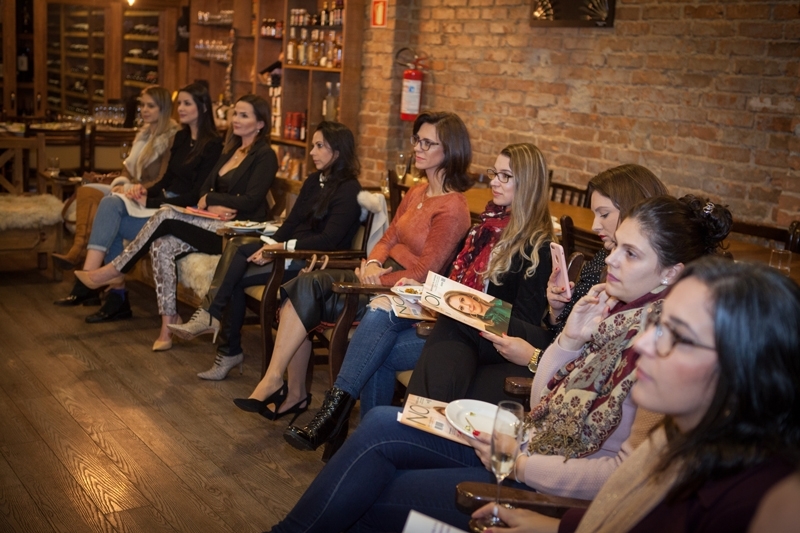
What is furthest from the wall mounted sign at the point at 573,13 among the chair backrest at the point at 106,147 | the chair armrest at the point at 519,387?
the chair backrest at the point at 106,147

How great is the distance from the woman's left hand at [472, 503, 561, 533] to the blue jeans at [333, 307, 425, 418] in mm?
1279

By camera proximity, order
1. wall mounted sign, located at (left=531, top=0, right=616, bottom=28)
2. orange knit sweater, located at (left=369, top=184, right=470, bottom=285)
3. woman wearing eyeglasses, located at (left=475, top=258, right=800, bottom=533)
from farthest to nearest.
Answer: wall mounted sign, located at (left=531, top=0, right=616, bottom=28) → orange knit sweater, located at (left=369, top=184, right=470, bottom=285) → woman wearing eyeglasses, located at (left=475, top=258, right=800, bottom=533)

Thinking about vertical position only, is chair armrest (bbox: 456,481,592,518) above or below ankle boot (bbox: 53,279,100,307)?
above

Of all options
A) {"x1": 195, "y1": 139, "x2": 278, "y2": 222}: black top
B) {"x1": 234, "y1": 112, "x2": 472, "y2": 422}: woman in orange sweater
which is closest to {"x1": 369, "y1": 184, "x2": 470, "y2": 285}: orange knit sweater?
{"x1": 234, "y1": 112, "x2": 472, "y2": 422}: woman in orange sweater

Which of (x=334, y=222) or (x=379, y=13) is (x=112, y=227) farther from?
(x=379, y=13)

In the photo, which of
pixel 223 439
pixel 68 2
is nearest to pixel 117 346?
pixel 223 439

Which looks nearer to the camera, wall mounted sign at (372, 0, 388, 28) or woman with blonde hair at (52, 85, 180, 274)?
woman with blonde hair at (52, 85, 180, 274)

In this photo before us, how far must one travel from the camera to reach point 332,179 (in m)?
3.95

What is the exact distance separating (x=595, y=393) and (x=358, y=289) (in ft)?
4.46

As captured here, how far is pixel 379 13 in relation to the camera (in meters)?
6.07

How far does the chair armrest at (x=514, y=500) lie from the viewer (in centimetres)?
171

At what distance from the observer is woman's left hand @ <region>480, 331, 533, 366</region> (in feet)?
8.34

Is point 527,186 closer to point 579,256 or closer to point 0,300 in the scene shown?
point 579,256

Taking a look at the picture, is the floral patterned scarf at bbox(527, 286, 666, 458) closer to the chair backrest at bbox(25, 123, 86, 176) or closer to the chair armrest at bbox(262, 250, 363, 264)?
the chair armrest at bbox(262, 250, 363, 264)
